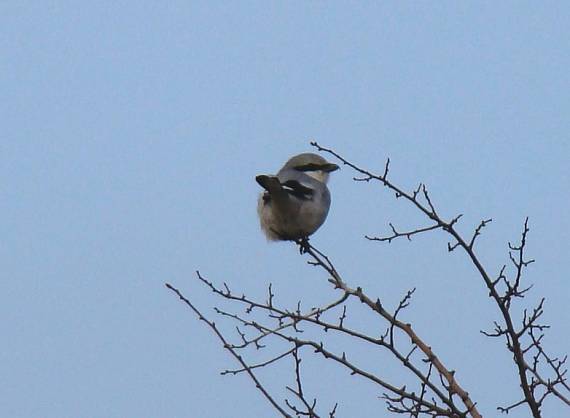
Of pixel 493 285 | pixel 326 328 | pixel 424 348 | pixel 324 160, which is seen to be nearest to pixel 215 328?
pixel 326 328

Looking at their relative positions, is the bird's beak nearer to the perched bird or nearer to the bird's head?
the bird's head

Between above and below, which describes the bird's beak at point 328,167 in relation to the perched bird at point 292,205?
above

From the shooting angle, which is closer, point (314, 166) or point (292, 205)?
point (292, 205)

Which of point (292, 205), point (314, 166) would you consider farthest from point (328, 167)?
point (292, 205)

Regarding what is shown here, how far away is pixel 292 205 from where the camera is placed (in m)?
6.40

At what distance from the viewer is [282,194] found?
20.6 ft

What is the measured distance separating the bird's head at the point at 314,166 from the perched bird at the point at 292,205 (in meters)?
0.09

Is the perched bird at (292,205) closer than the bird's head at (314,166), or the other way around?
the perched bird at (292,205)

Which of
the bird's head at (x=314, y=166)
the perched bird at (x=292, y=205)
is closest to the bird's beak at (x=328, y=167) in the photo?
the bird's head at (x=314, y=166)

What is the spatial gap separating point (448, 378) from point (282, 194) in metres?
3.15

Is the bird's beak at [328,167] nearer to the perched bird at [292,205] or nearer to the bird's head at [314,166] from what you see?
the bird's head at [314,166]

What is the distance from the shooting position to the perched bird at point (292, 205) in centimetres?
631

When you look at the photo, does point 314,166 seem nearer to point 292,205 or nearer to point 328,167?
point 328,167

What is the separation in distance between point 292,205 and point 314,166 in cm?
82
